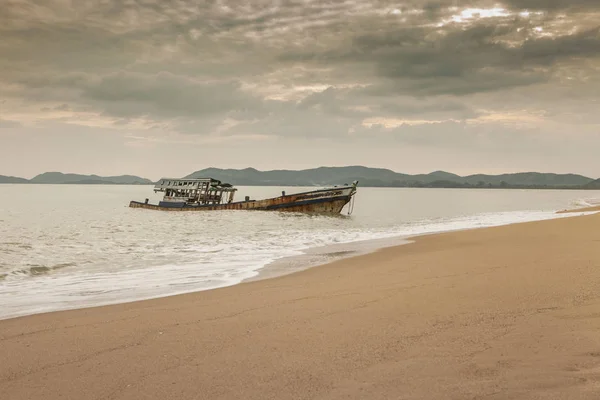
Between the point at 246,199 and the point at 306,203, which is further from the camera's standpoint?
the point at 246,199

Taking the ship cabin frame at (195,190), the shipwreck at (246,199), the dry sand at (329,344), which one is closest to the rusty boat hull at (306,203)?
Result: the shipwreck at (246,199)

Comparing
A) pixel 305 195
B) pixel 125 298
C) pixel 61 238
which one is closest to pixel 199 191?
pixel 305 195

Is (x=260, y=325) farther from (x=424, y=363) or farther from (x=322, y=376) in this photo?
(x=424, y=363)

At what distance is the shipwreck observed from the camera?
47500 millimetres

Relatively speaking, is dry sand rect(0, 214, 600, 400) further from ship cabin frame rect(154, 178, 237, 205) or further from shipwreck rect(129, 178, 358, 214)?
ship cabin frame rect(154, 178, 237, 205)

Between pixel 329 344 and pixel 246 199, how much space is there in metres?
46.0

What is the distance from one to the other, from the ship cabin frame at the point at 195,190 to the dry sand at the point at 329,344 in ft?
148

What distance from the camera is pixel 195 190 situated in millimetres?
52219

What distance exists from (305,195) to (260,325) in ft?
138

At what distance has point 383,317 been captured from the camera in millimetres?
5402

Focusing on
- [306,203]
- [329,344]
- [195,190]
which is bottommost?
[329,344]

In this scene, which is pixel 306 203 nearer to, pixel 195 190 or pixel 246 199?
pixel 246 199

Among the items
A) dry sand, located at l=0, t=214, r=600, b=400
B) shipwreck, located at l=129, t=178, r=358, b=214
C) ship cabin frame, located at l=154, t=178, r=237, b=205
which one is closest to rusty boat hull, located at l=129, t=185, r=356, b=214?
shipwreck, located at l=129, t=178, r=358, b=214

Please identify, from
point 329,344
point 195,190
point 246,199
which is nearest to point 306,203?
point 246,199
